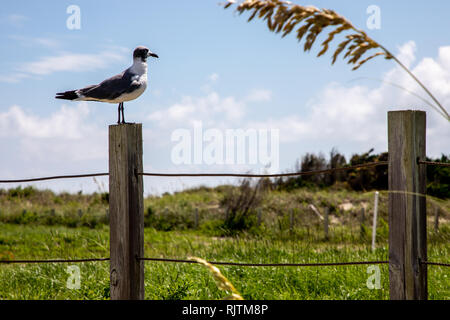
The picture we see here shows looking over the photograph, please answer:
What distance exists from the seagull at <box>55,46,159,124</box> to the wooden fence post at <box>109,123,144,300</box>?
0.37m

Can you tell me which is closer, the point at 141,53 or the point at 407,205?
the point at 407,205

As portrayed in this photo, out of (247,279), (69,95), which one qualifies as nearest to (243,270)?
(247,279)

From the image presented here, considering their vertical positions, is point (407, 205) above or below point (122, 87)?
below

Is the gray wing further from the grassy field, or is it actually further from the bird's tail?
the grassy field

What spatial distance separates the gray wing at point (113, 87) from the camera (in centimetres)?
371

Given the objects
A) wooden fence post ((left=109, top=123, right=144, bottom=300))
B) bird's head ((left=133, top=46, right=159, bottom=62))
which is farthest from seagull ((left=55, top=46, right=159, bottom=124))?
wooden fence post ((left=109, top=123, right=144, bottom=300))

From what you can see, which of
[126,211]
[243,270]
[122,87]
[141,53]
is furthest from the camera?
[243,270]

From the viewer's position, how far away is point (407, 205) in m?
2.88

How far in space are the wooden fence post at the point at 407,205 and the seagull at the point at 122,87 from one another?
1.90m

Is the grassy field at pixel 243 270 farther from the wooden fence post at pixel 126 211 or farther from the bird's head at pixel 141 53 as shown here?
the bird's head at pixel 141 53

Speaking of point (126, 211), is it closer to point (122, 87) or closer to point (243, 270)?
point (122, 87)

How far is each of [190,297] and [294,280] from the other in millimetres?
1399

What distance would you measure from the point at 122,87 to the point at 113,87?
0.28ft

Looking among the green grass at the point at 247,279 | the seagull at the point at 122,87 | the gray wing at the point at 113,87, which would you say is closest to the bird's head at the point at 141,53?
the seagull at the point at 122,87
